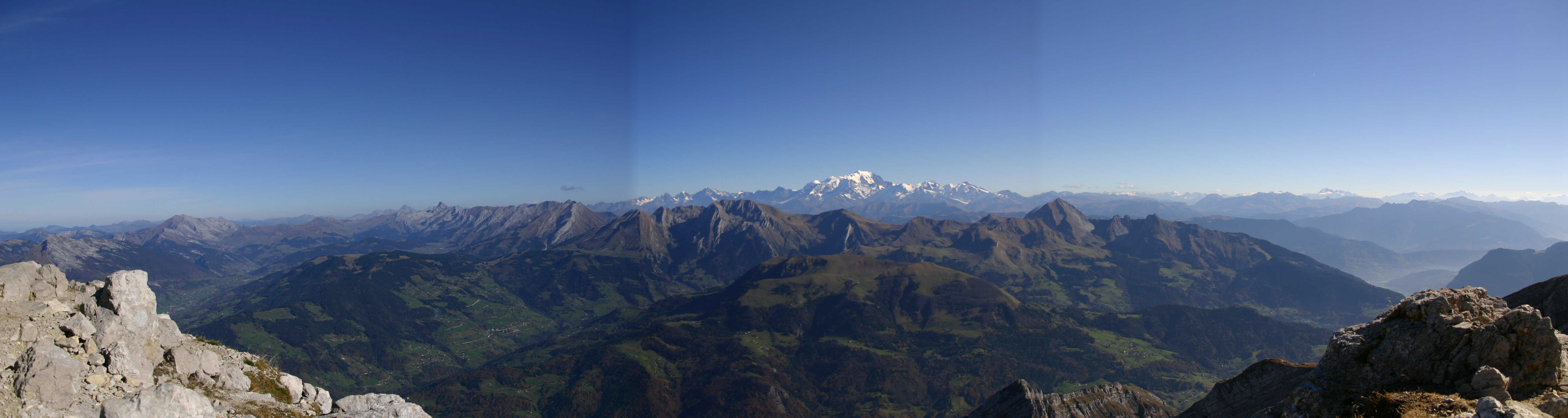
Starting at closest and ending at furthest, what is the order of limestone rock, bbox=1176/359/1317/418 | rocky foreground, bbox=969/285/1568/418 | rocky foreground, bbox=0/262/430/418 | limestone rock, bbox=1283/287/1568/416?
rocky foreground, bbox=969/285/1568/418 → limestone rock, bbox=1283/287/1568/416 → rocky foreground, bbox=0/262/430/418 → limestone rock, bbox=1176/359/1317/418

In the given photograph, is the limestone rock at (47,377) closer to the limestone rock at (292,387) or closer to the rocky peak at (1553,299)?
the limestone rock at (292,387)

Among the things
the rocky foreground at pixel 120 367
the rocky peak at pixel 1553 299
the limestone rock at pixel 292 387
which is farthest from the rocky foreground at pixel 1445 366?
the limestone rock at pixel 292 387

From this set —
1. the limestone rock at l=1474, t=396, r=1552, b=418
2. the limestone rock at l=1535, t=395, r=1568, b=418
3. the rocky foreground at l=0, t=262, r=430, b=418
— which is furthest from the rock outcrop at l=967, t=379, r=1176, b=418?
the rocky foreground at l=0, t=262, r=430, b=418

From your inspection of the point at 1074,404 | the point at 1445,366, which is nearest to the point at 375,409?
the point at 1445,366

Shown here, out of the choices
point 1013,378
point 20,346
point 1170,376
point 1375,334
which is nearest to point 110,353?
point 20,346

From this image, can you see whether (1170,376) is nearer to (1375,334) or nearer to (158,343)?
(1375,334)

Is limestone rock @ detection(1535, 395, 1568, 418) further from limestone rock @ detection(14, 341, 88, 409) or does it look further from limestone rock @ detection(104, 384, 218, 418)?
limestone rock @ detection(14, 341, 88, 409)
